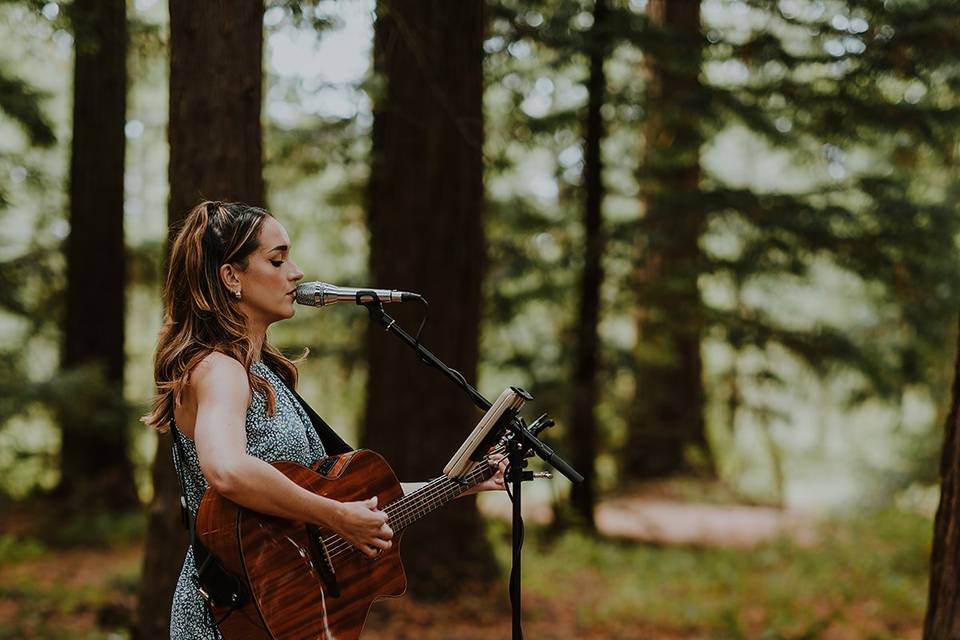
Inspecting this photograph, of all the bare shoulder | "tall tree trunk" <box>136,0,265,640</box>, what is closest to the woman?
the bare shoulder

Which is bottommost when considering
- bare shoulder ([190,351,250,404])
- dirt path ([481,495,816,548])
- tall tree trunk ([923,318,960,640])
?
dirt path ([481,495,816,548])

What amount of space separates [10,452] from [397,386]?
16.8ft

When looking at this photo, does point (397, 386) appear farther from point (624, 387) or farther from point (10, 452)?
point (624, 387)

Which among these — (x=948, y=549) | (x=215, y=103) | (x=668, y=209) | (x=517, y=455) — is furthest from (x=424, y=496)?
(x=668, y=209)

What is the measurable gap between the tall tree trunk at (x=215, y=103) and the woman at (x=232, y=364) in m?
1.61

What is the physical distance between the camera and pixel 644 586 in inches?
384

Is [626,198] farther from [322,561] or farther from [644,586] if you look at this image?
[322,561]

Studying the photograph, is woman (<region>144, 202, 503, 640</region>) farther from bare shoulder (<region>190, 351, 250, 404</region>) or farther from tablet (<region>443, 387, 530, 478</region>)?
tablet (<region>443, 387, 530, 478</region>)

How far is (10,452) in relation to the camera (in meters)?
10.6

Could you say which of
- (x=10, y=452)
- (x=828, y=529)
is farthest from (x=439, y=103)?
(x=828, y=529)

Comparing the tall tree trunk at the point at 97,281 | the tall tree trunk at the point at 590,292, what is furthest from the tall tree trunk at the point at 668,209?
the tall tree trunk at the point at 97,281

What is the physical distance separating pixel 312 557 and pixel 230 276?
0.93 metres

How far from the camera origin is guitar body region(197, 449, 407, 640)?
9.48 feet

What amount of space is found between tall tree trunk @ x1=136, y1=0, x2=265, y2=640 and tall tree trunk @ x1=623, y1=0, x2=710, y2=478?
5.10 metres
